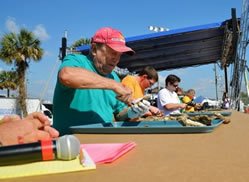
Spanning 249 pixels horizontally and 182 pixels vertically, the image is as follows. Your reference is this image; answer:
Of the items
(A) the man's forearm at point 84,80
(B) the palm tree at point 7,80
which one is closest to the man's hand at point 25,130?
(A) the man's forearm at point 84,80

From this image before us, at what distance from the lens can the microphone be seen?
2.14 feet

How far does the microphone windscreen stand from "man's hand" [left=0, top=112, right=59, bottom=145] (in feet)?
0.65

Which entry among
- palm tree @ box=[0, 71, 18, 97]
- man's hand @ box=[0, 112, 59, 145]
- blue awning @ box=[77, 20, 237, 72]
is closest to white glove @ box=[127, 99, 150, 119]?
man's hand @ box=[0, 112, 59, 145]

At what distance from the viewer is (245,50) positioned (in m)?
8.66

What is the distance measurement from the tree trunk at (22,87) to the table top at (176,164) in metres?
19.0

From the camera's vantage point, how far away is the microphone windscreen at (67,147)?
2.22 ft

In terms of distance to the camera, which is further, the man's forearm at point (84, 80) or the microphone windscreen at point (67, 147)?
the man's forearm at point (84, 80)

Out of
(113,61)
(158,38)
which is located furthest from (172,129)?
(158,38)

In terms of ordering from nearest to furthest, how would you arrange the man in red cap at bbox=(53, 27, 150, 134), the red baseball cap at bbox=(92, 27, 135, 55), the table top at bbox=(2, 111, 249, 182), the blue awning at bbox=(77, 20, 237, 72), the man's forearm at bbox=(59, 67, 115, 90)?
the table top at bbox=(2, 111, 249, 182), the man's forearm at bbox=(59, 67, 115, 90), the man in red cap at bbox=(53, 27, 150, 134), the red baseball cap at bbox=(92, 27, 135, 55), the blue awning at bbox=(77, 20, 237, 72)

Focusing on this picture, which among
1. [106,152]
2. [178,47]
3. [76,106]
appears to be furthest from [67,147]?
[178,47]

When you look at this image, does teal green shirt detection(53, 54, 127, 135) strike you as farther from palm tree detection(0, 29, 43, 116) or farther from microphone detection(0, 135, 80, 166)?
palm tree detection(0, 29, 43, 116)

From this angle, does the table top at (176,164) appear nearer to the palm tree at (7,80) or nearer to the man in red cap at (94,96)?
the man in red cap at (94,96)

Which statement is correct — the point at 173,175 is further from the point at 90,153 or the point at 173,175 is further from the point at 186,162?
the point at 90,153

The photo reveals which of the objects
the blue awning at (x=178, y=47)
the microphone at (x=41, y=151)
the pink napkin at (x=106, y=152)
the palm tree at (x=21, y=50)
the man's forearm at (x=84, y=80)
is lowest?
the pink napkin at (x=106, y=152)
